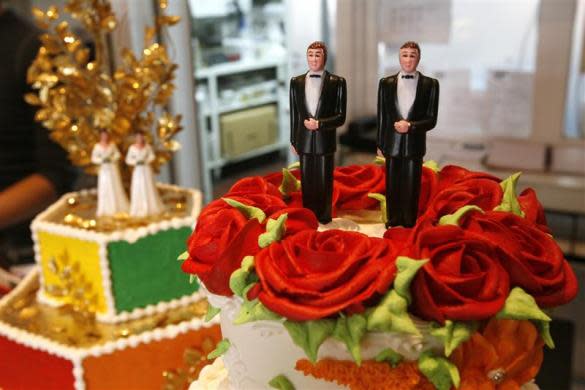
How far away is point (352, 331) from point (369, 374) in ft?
0.23

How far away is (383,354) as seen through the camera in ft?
2.33

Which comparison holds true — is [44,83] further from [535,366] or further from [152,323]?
[535,366]

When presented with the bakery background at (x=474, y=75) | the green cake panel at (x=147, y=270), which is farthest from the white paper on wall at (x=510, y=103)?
the green cake panel at (x=147, y=270)

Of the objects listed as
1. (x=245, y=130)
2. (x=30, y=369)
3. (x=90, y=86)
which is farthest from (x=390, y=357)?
(x=245, y=130)

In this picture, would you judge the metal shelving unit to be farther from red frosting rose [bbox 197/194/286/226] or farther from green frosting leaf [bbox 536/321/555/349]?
green frosting leaf [bbox 536/321/555/349]

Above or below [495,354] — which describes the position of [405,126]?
above

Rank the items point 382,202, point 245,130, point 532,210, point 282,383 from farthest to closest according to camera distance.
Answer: point 245,130, point 382,202, point 532,210, point 282,383

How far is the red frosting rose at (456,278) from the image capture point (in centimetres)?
67

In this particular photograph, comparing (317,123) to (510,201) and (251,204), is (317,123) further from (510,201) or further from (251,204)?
(510,201)

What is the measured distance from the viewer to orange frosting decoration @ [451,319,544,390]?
0.72 metres

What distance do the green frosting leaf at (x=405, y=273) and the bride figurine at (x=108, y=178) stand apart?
1.02 metres

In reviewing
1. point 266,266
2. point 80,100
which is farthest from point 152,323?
point 266,266

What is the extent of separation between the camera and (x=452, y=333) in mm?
681

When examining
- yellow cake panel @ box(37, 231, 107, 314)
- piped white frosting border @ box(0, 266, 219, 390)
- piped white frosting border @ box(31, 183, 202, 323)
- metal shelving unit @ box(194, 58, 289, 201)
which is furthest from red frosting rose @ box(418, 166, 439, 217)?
metal shelving unit @ box(194, 58, 289, 201)
